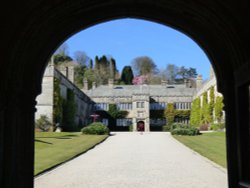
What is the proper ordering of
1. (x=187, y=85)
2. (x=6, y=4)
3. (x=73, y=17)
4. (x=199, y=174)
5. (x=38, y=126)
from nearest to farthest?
(x=6, y=4), (x=73, y=17), (x=199, y=174), (x=38, y=126), (x=187, y=85)

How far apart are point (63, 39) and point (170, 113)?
215 feet

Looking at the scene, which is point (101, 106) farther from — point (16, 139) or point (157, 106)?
point (16, 139)

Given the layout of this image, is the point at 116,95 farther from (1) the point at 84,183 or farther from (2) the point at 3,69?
(2) the point at 3,69

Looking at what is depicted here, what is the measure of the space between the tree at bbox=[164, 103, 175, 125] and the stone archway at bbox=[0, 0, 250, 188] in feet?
213

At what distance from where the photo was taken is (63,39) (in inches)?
305

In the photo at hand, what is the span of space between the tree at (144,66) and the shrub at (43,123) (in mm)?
66707

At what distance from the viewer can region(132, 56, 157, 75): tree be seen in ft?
365

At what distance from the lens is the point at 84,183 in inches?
511

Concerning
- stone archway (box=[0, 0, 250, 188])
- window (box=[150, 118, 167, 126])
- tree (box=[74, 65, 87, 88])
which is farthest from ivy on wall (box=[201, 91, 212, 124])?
stone archway (box=[0, 0, 250, 188])

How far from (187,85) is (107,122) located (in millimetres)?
18534

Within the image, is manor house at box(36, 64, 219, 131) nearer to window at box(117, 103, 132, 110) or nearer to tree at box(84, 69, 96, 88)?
window at box(117, 103, 132, 110)

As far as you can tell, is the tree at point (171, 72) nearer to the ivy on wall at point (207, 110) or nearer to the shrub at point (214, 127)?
the ivy on wall at point (207, 110)

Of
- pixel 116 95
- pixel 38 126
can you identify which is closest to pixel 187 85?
pixel 116 95

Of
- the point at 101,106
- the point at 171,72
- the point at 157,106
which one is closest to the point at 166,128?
the point at 157,106
